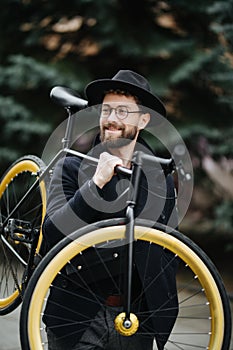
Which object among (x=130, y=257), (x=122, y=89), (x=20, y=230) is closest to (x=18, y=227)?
(x=20, y=230)

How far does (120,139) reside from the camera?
2.79m

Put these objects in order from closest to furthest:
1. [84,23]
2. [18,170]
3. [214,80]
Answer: [18,170], [214,80], [84,23]

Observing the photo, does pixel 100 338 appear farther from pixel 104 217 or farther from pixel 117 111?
pixel 117 111

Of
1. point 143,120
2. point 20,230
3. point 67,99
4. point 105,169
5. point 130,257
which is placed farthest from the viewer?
point 20,230

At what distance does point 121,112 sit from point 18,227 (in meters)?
0.83

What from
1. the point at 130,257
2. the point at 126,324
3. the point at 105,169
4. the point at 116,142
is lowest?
the point at 126,324

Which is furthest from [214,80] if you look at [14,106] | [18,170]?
[18,170]

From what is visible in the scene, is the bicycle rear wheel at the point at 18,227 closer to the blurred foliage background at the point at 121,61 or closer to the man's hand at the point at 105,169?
the man's hand at the point at 105,169

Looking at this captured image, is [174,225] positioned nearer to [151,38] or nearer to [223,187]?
[151,38]

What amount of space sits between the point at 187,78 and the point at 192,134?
0.56 metres

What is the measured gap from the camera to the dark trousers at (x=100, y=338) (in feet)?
9.19

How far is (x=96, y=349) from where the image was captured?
284cm

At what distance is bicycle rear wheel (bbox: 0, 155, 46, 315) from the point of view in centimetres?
320

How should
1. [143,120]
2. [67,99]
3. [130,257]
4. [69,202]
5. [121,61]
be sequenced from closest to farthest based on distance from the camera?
[130,257], [69,202], [143,120], [67,99], [121,61]
